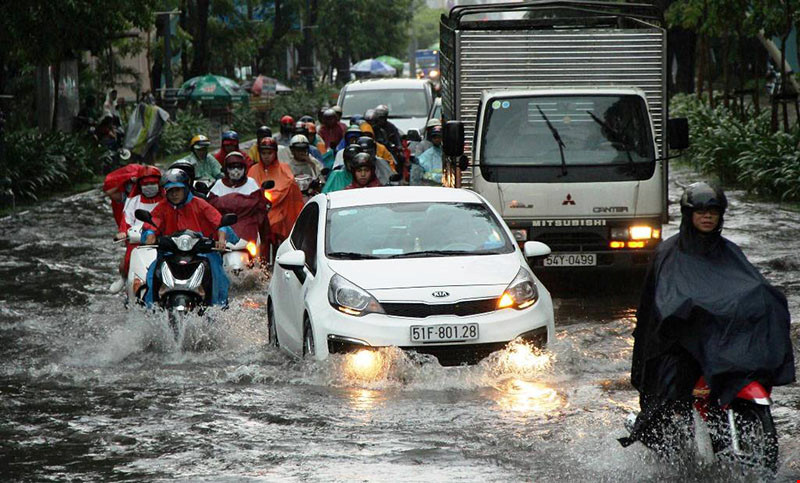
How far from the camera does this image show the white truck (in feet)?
46.1

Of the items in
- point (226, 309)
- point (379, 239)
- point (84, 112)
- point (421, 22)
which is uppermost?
point (379, 239)

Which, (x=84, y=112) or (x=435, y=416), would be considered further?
(x=84, y=112)

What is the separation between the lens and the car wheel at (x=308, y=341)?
9984 mm

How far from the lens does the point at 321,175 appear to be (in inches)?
695

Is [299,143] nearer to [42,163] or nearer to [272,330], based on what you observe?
[272,330]

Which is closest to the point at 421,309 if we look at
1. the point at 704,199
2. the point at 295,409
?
the point at 295,409

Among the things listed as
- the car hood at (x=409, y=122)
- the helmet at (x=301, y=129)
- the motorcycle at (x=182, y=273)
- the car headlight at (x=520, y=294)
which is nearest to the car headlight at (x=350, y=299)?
the car headlight at (x=520, y=294)

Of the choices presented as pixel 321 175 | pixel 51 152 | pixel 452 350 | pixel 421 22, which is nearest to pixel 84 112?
pixel 51 152

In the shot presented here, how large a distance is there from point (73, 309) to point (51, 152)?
13.8 m

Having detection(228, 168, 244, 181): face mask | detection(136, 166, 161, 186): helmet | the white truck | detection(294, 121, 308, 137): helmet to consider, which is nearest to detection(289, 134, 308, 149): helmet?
detection(294, 121, 308, 137): helmet

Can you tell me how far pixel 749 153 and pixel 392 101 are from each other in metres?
6.72

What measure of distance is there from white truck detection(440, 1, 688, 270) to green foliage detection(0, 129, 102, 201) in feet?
37.8

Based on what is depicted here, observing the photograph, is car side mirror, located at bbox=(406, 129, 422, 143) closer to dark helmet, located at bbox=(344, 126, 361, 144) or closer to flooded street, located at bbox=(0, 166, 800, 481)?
dark helmet, located at bbox=(344, 126, 361, 144)

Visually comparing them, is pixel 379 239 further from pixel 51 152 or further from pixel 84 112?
pixel 84 112
